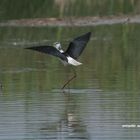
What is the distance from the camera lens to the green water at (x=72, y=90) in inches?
439

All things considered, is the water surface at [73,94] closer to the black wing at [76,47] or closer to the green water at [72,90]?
the green water at [72,90]

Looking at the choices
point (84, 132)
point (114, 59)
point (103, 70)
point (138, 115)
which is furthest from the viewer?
point (114, 59)

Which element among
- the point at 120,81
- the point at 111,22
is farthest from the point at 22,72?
the point at 111,22

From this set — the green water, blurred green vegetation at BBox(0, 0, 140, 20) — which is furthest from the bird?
blurred green vegetation at BBox(0, 0, 140, 20)

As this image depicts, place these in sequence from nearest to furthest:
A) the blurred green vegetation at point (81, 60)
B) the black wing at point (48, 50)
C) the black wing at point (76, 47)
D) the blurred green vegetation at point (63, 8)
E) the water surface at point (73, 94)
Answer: the water surface at point (73, 94), the black wing at point (48, 50), the black wing at point (76, 47), the blurred green vegetation at point (81, 60), the blurred green vegetation at point (63, 8)

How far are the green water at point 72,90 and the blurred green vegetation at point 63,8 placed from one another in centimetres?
285

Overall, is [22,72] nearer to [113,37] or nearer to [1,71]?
[1,71]

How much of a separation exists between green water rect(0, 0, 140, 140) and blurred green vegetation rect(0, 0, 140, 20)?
2851mm

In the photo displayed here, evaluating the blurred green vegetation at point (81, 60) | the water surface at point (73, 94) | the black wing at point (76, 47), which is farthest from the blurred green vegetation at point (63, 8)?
the black wing at point (76, 47)

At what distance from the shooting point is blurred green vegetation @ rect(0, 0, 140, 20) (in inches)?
1093

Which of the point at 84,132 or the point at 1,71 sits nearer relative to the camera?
the point at 84,132

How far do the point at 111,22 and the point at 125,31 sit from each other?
2.27 m

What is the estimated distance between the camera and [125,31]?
24.4m

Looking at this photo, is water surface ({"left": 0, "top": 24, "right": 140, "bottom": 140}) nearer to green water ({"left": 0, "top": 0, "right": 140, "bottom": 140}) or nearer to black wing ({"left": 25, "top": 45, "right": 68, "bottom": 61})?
green water ({"left": 0, "top": 0, "right": 140, "bottom": 140})
